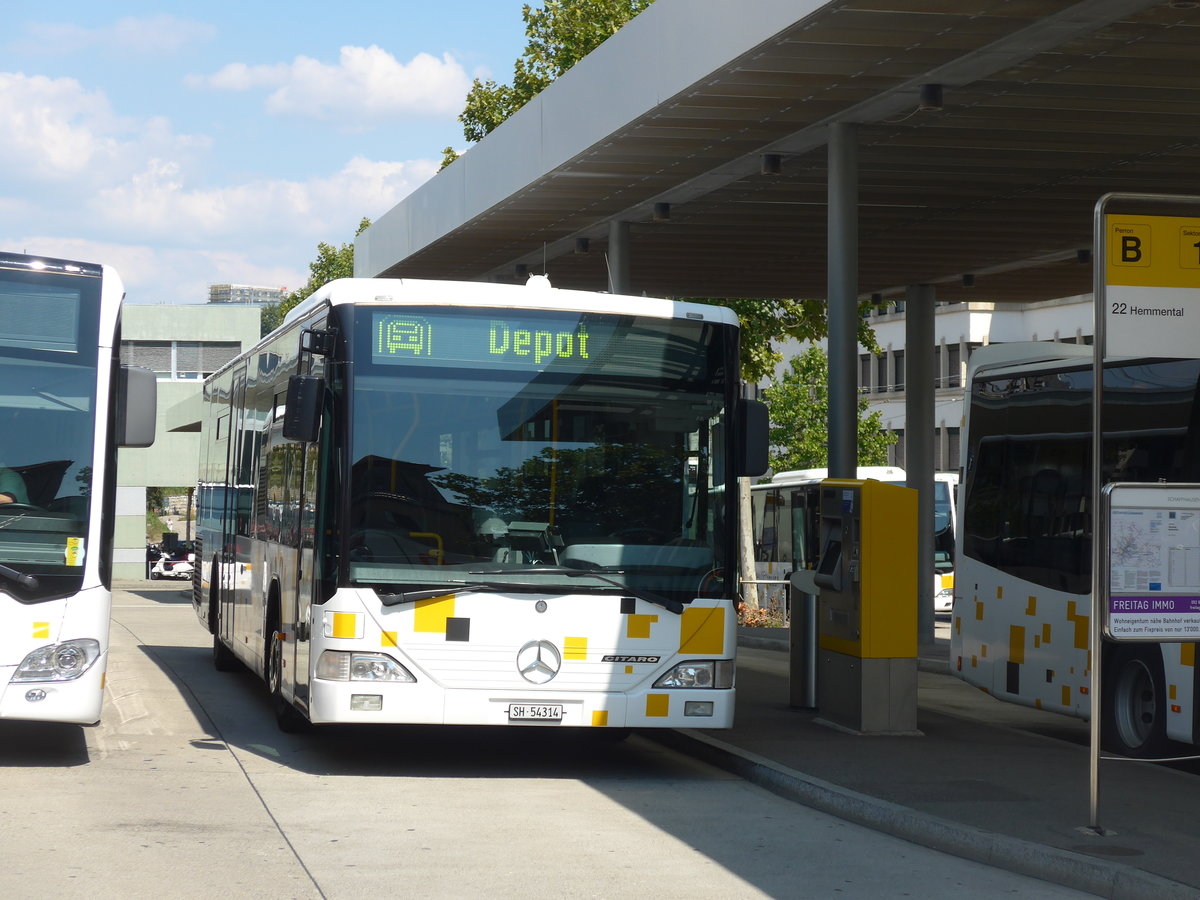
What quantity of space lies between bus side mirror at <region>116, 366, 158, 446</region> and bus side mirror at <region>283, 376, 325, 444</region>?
0.85 meters

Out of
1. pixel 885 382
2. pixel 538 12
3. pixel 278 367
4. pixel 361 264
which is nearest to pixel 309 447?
pixel 278 367

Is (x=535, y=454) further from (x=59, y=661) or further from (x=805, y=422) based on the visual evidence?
(x=805, y=422)

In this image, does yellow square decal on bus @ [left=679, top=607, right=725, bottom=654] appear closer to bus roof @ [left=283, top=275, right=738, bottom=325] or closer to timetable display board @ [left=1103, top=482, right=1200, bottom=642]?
bus roof @ [left=283, top=275, right=738, bottom=325]

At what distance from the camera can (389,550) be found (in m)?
10.7

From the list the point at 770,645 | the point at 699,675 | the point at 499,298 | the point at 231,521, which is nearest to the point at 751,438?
the point at 699,675

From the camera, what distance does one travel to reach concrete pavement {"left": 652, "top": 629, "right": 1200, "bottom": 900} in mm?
8148

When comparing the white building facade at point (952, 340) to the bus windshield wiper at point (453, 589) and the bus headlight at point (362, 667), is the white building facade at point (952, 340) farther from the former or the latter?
the bus headlight at point (362, 667)

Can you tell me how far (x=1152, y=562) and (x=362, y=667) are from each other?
4.65 metres

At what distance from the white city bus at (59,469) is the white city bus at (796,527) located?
83.9ft

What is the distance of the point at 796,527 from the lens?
3978cm

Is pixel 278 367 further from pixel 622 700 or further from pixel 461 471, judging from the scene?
pixel 622 700

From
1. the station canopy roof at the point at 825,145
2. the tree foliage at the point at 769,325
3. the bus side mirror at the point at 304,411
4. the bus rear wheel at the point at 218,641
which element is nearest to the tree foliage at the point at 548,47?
the tree foliage at the point at 769,325

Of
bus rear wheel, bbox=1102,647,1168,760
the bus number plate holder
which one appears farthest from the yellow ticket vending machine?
the bus number plate holder

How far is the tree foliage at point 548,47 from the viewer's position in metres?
40.8
